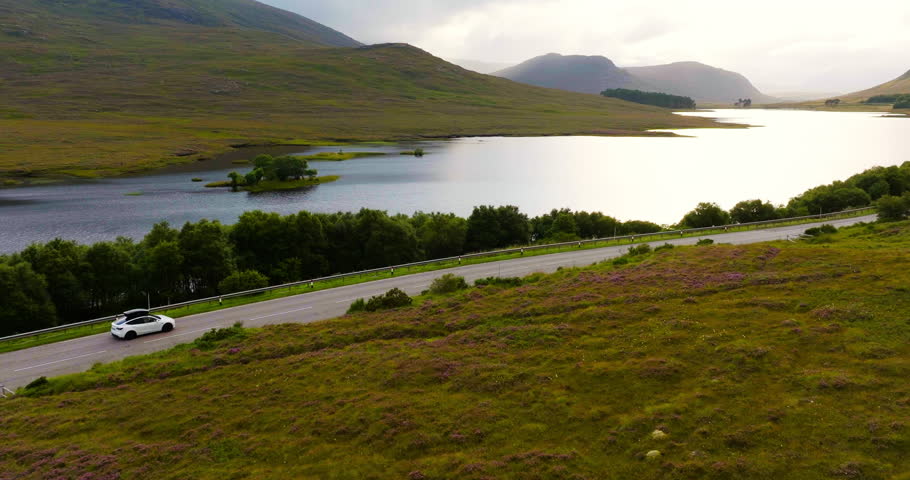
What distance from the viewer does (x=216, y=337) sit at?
120 feet

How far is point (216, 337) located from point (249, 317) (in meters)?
7.31

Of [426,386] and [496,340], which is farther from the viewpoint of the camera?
[496,340]

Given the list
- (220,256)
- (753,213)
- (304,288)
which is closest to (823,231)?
(753,213)

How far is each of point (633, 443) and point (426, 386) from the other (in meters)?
10.4

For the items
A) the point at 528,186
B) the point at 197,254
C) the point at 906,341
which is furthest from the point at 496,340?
the point at 528,186

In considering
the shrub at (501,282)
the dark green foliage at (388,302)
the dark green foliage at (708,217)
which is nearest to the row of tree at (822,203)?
the dark green foliage at (708,217)

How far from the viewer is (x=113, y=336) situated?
41.2 meters

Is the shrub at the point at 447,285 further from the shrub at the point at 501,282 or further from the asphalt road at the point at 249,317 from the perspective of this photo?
the asphalt road at the point at 249,317

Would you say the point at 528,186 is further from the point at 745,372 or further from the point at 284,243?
the point at 745,372

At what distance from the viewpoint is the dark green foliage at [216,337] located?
35781 millimetres

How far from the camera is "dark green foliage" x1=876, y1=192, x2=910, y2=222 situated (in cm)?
6569

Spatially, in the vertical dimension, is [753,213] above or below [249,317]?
above

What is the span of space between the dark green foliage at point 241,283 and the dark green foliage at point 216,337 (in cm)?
1638

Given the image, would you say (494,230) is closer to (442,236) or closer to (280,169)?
(442,236)
